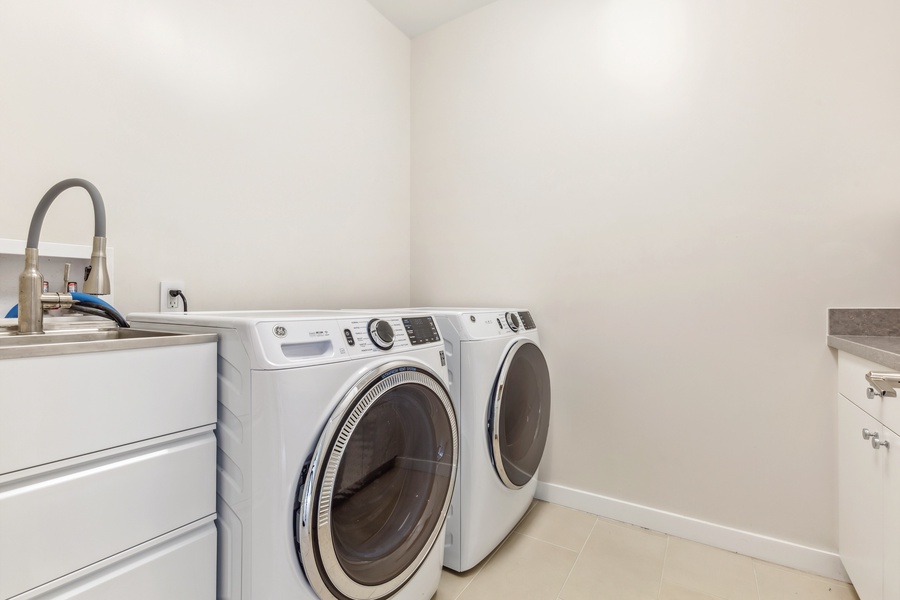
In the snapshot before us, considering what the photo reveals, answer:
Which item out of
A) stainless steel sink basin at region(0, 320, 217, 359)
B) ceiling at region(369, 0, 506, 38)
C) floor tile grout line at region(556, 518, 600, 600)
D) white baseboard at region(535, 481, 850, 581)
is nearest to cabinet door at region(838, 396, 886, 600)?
white baseboard at region(535, 481, 850, 581)

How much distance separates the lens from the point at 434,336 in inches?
51.7

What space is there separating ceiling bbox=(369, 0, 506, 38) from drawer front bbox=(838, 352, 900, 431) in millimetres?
2291

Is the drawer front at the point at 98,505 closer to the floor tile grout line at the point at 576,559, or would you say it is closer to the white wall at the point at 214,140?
the white wall at the point at 214,140

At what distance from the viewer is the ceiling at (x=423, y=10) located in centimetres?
229

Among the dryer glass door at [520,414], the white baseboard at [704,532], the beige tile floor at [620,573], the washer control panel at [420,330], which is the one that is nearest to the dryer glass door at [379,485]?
Result: the washer control panel at [420,330]

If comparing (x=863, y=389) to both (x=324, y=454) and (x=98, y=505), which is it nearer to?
(x=324, y=454)

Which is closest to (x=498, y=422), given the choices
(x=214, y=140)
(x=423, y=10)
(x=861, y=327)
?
(x=861, y=327)

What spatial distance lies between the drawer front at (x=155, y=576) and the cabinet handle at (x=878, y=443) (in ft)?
5.57

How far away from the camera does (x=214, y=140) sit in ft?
5.16

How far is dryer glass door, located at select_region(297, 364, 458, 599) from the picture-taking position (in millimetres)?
910

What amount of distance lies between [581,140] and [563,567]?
1829 millimetres

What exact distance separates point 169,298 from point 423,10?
200 centimetres

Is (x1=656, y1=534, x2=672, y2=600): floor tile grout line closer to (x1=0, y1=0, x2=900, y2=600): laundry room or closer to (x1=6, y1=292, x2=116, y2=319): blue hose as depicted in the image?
(x1=0, y1=0, x2=900, y2=600): laundry room

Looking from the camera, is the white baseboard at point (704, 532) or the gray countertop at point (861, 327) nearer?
the gray countertop at point (861, 327)
